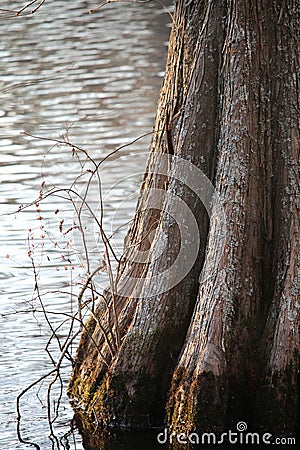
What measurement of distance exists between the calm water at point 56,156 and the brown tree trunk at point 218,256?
0.33 meters

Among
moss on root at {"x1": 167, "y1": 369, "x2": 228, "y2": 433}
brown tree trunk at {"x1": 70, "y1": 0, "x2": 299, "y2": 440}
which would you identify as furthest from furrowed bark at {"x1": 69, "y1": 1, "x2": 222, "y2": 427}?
moss on root at {"x1": 167, "y1": 369, "x2": 228, "y2": 433}

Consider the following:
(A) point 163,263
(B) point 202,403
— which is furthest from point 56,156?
(B) point 202,403

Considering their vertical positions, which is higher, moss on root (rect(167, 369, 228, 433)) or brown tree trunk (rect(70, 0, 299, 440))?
brown tree trunk (rect(70, 0, 299, 440))

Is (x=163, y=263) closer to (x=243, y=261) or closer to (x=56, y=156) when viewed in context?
(x=243, y=261)

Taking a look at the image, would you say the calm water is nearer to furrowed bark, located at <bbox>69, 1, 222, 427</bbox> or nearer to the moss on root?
furrowed bark, located at <bbox>69, 1, 222, 427</bbox>

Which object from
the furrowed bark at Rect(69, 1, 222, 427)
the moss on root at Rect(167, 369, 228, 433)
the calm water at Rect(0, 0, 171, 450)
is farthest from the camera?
the calm water at Rect(0, 0, 171, 450)

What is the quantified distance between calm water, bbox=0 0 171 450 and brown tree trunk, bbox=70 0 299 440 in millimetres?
332

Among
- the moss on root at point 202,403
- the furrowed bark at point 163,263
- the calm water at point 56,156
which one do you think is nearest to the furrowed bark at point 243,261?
the moss on root at point 202,403

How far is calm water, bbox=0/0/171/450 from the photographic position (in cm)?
550

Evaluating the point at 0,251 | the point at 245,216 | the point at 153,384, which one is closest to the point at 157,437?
the point at 153,384

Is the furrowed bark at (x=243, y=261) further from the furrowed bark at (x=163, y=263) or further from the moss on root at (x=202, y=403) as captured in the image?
the furrowed bark at (x=163, y=263)

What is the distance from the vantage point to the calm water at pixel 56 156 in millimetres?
5500

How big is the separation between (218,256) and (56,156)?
19.2ft

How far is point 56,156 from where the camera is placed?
10391mm
